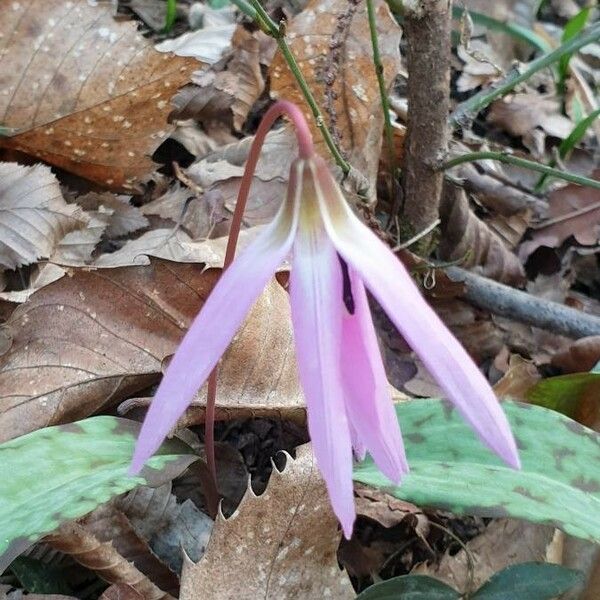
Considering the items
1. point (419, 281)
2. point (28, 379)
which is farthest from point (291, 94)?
point (28, 379)

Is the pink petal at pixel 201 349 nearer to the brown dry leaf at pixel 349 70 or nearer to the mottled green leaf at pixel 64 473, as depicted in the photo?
the mottled green leaf at pixel 64 473

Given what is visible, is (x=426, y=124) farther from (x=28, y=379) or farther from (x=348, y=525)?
(x=348, y=525)

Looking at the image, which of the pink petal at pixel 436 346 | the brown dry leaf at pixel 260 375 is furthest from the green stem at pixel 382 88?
the pink petal at pixel 436 346

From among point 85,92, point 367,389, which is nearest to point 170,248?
point 85,92

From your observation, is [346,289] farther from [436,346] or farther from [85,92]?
[85,92]

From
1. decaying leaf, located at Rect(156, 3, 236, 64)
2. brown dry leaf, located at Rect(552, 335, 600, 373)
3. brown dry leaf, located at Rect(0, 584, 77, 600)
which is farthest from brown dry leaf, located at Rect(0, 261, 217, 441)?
decaying leaf, located at Rect(156, 3, 236, 64)

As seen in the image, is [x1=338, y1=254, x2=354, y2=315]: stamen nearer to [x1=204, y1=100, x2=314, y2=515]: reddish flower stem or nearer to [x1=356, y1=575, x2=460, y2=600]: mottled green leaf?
[x1=204, y1=100, x2=314, y2=515]: reddish flower stem
